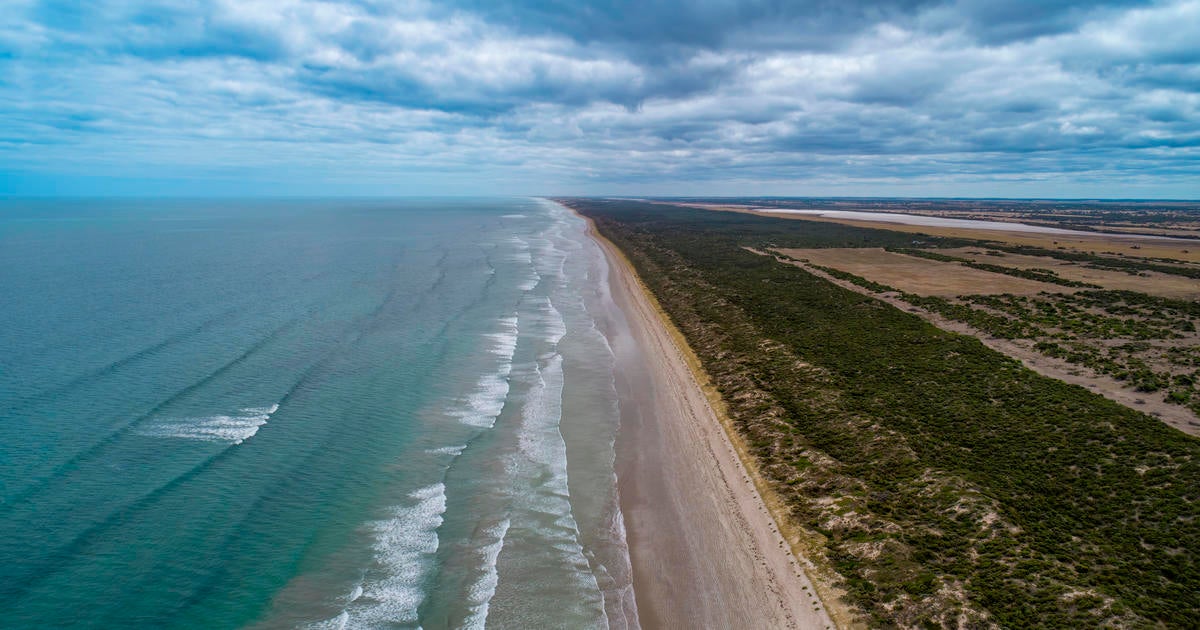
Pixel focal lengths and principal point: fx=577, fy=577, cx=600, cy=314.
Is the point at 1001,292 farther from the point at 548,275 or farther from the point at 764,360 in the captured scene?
the point at 548,275

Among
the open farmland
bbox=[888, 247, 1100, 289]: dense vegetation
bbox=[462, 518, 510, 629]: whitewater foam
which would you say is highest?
bbox=[888, 247, 1100, 289]: dense vegetation

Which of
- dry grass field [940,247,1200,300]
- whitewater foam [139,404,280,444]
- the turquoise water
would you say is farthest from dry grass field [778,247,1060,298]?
whitewater foam [139,404,280,444]

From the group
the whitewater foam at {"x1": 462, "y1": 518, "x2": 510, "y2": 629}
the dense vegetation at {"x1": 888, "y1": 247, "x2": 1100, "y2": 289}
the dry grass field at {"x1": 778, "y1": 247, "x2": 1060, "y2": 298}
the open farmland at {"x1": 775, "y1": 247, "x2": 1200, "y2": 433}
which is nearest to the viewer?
the whitewater foam at {"x1": 462, "y1": 518, "x2": 510, "y2": 629}

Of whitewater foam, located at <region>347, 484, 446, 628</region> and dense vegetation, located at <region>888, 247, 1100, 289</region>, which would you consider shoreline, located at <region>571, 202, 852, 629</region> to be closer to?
whitewater foam, located at <region>347, 484, 446, 628</region>

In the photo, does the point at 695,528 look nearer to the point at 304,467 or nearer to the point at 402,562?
the point at 402,562

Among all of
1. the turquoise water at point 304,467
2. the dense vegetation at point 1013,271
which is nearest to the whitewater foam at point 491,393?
the turquoise water at point 304,467
